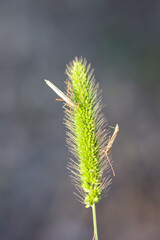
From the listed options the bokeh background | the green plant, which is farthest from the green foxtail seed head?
the bokeh background

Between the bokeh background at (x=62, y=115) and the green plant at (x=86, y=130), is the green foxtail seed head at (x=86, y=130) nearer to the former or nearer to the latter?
the green plant at (x=86, y=130)

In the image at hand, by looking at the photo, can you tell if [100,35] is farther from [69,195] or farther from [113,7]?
[69,195]

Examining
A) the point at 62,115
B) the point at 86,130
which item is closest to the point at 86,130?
the point at 86,130

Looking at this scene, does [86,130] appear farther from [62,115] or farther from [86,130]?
[62,115]

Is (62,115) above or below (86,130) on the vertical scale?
above

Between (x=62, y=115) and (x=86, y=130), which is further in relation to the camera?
(x=62, y=115)

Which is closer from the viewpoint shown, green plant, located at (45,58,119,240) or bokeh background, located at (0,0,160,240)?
green plant, located at (45,58,119,240)

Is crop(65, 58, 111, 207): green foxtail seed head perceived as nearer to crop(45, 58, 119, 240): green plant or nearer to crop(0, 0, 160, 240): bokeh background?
crop(45, 58, 119, 240): green plant

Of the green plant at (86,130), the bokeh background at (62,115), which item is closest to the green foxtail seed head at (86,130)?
the green plant at (86,130)
